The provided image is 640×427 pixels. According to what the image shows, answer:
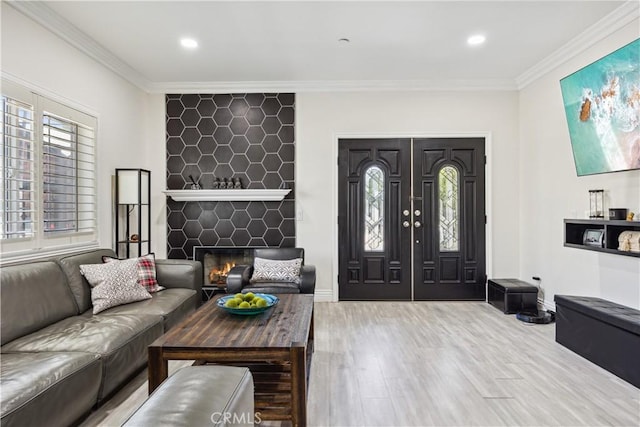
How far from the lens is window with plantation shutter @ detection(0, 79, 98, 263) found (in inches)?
102

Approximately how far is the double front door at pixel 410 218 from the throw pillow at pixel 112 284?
2475 mm

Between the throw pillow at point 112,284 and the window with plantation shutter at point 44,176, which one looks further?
the throw pillow at point 112,284

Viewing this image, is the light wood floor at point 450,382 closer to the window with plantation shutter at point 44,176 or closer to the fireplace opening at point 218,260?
the window with plantation shutter at point 44,176

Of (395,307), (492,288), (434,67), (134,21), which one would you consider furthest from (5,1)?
(492,288)

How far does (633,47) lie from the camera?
2730 mm

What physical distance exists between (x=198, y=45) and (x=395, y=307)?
3613mm

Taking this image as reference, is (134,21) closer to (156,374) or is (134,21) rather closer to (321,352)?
(156,374)

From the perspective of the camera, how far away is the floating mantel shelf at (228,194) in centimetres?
453

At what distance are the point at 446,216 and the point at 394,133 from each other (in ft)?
4.15

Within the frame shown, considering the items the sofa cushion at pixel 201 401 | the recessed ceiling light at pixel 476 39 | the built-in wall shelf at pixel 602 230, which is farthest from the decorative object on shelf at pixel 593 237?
the sofa cushion at pixel 201 401

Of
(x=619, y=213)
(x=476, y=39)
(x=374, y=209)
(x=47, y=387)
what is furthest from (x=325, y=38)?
(x=47, y=387)

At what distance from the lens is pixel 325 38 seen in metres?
3.46

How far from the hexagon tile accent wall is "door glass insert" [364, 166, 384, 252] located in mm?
957

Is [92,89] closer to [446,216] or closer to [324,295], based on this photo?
[324,295]
